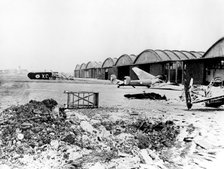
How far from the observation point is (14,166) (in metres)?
4.93

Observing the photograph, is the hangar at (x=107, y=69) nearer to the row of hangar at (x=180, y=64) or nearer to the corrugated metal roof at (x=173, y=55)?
the row of hangar at (x=180, y=64)

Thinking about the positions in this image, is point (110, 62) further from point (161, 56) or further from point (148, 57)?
point (161, 56)

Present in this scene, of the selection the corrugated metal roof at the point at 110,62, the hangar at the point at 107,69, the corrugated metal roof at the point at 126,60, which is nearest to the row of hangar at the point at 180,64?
the corrugated metal roof at the point at 126,60

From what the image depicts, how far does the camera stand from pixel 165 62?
33.1 metres

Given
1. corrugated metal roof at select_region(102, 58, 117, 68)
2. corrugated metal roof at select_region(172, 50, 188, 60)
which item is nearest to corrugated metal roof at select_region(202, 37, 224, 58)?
corrugated metal roof at select_region(172, 50, 188, 60)

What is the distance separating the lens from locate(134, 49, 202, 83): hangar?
3237 cm

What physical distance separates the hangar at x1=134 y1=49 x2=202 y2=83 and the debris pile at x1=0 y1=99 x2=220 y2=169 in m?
23.8

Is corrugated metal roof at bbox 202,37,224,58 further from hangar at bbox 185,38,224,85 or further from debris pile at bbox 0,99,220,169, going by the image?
debris pile at bbox 0,99,220,169

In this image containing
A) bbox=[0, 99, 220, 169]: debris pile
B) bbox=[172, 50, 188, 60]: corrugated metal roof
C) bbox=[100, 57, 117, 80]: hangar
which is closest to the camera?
bbox=[0, 99, 220, 169]: debris pile

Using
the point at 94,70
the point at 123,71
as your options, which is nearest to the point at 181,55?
the point at 123,71

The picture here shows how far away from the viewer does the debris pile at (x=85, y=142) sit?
16.8ft

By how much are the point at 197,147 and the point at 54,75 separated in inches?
1856

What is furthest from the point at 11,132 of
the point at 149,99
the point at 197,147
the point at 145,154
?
the point at 149,99

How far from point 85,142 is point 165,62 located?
93.8 feet
